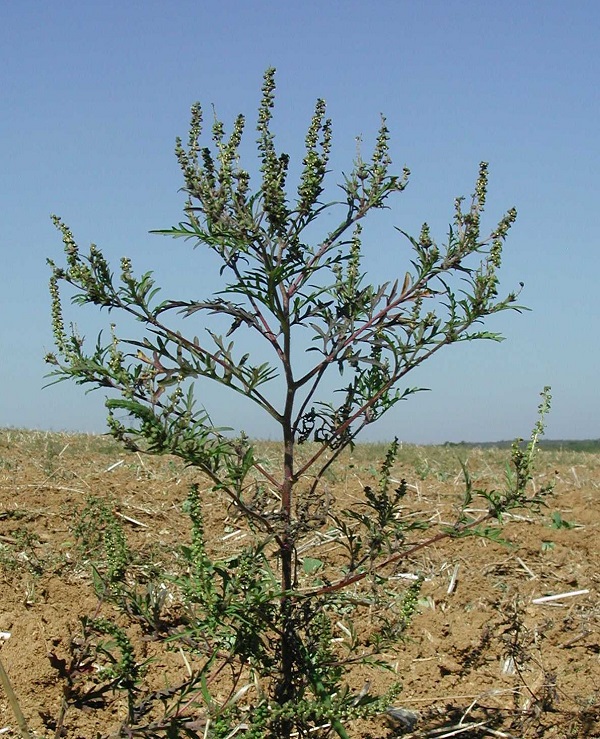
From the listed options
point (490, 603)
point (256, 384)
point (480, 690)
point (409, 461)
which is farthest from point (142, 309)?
point (409, 461)

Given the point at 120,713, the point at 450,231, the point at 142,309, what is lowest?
the point at 120,713

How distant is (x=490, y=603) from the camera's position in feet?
19.5

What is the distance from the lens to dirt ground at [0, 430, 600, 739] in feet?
15.2

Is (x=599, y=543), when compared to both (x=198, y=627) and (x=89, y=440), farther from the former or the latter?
(x=89, y=440)

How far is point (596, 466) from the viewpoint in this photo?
10.3 m

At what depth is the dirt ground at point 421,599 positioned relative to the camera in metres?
4.64

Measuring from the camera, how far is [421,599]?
598 cm

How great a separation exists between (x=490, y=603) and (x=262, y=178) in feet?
11.9

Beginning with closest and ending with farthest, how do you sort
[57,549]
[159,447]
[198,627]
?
[159,447] → [198,627] → [57,549]

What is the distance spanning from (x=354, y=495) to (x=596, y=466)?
3.72 meters

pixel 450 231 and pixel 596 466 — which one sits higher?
pixel 450 231

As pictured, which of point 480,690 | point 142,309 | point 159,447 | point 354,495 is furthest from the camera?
point 354,495

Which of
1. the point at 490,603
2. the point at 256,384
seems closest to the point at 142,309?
the point at 256,384

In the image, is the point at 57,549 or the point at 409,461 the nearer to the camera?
the point at 57,549
